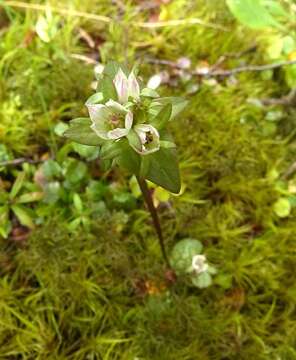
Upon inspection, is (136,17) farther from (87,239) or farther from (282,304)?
(282,304)

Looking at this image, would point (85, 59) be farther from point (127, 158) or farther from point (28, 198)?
point (127, 158)

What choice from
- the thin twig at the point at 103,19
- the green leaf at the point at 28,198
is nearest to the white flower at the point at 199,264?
the green leaf at the point at 28,198

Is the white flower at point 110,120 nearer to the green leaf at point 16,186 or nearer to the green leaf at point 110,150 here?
the green leaf at point 110,150

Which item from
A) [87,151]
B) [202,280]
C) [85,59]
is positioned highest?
[85,59]

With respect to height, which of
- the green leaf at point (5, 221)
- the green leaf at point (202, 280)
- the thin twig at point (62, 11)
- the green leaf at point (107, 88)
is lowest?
the green leaf at point (202, 280)

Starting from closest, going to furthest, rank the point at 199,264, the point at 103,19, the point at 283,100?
the point at 199,264 < the point at 283,100 < the point at 103,19

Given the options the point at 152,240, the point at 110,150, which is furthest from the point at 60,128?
the point at 110,150

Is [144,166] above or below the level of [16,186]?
above
